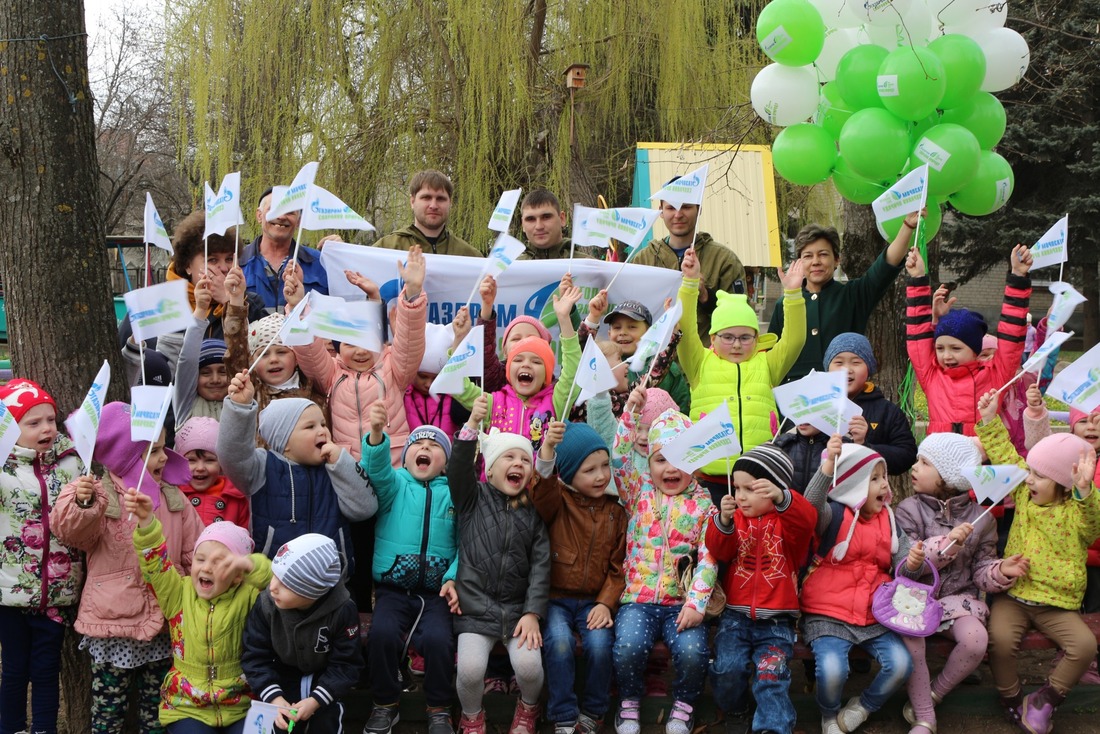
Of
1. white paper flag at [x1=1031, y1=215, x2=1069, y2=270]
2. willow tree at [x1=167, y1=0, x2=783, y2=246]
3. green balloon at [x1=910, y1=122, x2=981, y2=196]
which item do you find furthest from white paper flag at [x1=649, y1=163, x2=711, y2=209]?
willow tree at [x1=167, y1=0, x2=783, y2=246]

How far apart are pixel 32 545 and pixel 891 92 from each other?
4633 millimetres

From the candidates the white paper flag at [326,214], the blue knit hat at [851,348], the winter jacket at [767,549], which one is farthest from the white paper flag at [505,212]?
the winter jacket at [767,549]

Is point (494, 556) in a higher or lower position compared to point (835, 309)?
lower

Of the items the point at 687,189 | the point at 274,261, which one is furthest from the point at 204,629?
the point at 687,189

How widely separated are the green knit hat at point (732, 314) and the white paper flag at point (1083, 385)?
4.52 ft

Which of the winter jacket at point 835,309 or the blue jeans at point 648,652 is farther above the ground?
the winter jacket at point 835,309

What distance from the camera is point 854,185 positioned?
6020 millimetres

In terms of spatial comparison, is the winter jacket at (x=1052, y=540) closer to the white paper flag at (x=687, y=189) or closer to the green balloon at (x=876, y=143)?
the green balloon at (x=876, y=143)

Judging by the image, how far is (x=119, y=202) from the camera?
27.9 m

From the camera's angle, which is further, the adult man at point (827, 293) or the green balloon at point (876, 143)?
the adult man at point (827, 293)

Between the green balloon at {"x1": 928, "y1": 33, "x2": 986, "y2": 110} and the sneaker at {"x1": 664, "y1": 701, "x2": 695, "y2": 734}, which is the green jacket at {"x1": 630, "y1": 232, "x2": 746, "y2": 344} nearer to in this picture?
the green balloon at {"x1": 928, "y1": 33, "x2": 986, "y2": 110}

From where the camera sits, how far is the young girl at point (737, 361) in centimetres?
502

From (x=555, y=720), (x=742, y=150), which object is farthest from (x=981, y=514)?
(x=742, y=150)

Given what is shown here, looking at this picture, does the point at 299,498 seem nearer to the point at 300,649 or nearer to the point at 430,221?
the point at 300,649
